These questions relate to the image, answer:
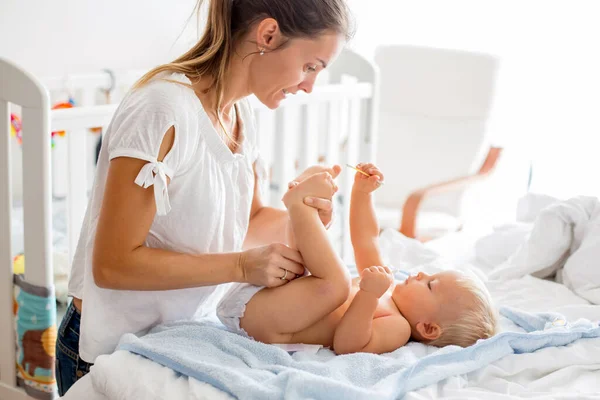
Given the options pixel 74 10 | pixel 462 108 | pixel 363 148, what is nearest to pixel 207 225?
pixel 363 148

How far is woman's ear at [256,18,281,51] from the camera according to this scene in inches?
56.6

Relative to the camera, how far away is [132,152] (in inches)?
52.4

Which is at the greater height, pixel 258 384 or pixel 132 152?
pixel 132 152

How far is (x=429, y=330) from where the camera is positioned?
1692mm

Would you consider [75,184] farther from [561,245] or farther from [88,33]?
[88,33]

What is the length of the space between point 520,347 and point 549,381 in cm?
9

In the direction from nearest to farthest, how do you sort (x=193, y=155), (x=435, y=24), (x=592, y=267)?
1. (x=193, y=155)
2. (x=592, y=267)
3. (x=435, y=24)

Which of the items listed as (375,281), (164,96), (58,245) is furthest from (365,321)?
(58,245)

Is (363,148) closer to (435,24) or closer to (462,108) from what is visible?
(462,108)

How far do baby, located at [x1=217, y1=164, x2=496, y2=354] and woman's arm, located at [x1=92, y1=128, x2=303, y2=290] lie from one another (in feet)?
0.22

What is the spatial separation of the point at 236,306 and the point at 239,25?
0.56 metres

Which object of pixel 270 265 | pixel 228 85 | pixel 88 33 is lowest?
pixel 270 265

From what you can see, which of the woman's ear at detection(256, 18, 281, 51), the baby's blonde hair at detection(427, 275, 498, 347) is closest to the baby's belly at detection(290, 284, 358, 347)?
the baby's blonde hair at detection(427, 275, 498, 347)

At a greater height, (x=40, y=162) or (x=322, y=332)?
(x=40, y=162)
